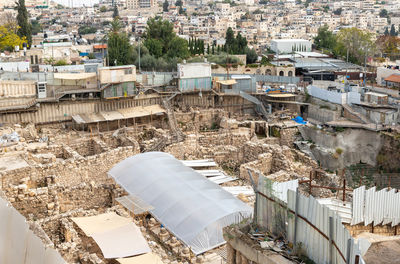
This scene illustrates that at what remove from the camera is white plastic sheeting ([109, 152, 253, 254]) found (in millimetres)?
12680

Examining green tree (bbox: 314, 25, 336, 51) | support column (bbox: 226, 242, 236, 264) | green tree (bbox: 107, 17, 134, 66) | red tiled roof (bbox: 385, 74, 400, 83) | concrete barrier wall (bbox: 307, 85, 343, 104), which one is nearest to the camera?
support column (bbox: 226, 242, 236, 264)

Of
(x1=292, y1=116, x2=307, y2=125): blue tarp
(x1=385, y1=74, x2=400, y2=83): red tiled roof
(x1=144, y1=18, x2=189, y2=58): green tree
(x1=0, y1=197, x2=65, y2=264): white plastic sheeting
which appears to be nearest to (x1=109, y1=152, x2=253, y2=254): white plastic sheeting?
(x1=0, y1=197, x2=65, y2=264): white plastic sheeting

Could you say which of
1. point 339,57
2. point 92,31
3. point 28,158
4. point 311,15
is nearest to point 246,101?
point 28,158

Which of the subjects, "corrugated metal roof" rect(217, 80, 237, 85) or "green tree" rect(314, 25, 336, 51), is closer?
"corrugated metal roof" rect(217, 80, 237, 85)

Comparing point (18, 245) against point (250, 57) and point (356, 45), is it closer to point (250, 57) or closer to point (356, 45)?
point (250, 57)

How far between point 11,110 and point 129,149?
8.28 metres

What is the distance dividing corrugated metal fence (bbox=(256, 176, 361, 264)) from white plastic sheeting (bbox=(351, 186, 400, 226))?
164 centimetres

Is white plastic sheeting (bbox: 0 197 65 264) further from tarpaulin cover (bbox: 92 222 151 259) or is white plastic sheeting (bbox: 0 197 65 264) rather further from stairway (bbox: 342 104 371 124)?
stairway (bbox: 342 104 371 124)

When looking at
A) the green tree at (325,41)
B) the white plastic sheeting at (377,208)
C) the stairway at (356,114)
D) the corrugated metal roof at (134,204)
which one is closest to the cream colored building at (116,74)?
the stairway at (356,114)

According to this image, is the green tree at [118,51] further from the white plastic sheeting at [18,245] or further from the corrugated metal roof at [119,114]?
the white plastic sheeting at [18,245]

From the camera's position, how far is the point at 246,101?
3081 cm

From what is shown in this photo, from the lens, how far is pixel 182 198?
14.2 m

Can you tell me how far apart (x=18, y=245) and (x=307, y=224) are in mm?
4172

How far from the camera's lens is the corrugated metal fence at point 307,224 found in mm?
6129
